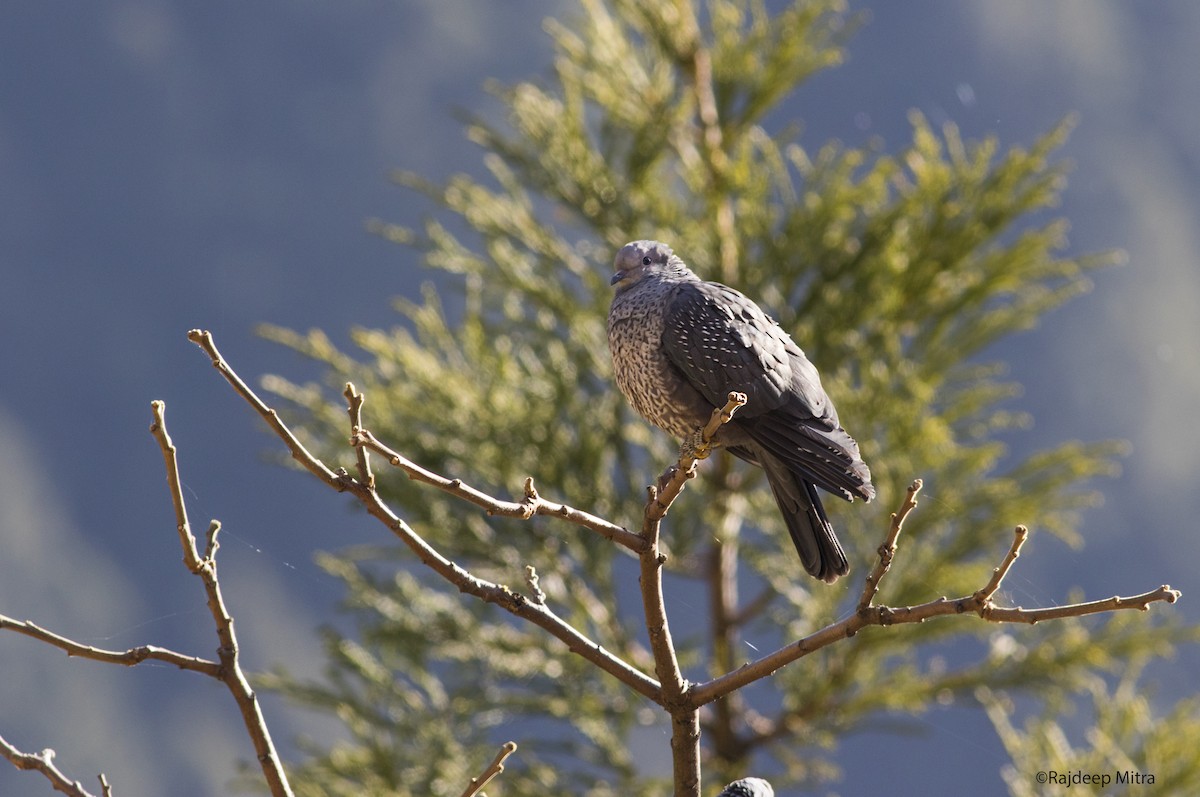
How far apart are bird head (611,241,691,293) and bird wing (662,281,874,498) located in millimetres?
176

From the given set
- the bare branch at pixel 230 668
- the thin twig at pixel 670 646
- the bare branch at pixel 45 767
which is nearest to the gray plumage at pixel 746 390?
the thin twig at pixel 670 646

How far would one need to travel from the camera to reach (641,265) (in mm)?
2297

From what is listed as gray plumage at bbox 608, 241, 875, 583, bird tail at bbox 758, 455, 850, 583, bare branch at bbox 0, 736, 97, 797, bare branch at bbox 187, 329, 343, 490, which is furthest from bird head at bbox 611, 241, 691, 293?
bare branch at bbox 0, 736, 97, 797

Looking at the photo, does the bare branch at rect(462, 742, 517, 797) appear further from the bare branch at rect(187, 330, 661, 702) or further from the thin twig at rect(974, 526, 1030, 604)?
the thin twig at rect(974, 526, 1030, 604)

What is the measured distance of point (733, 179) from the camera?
3928 millimetres

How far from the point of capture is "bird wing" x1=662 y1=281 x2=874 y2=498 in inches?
74.9

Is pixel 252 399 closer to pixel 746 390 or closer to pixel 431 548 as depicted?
pixel 431 548

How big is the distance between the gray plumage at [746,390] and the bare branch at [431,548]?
466 millimetres

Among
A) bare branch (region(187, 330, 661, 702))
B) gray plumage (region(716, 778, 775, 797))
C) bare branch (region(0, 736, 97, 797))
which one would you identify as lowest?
gray plumage (region(716, 778, 775, 797))

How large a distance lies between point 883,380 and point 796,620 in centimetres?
75

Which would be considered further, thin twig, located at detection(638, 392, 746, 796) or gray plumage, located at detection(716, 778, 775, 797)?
thin twig, located at detection(638, 392, 746, 796)

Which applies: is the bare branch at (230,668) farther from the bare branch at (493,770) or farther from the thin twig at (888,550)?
the thin twig at (888,550)

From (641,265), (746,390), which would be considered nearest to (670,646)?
(746,390)

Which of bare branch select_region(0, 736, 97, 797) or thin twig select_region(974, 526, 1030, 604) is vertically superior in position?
thin twig select_region(974, 526, 1030, 604)
